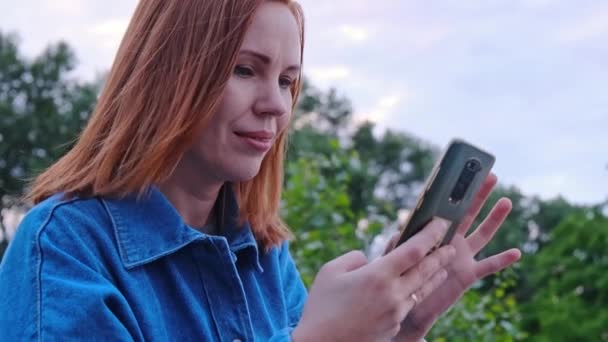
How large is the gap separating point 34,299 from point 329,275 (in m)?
0.49

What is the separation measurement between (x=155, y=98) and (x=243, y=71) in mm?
164

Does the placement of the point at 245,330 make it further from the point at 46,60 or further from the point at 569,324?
the point at 569,324

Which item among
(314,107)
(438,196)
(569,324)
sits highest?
(438,196)

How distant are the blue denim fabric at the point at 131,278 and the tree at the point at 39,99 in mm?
19948

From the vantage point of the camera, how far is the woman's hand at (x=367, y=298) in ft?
5.03

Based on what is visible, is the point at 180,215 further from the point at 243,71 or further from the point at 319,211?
the point at 319,211

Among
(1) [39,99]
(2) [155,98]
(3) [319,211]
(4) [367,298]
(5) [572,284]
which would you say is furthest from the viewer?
(5) [572,284]

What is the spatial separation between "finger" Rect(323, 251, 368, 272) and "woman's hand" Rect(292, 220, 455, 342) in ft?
0.03

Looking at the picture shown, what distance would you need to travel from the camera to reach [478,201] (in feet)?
6.10

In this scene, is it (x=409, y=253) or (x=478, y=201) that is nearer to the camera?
(x=409, y=253)

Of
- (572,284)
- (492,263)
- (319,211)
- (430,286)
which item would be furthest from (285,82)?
(572,284)

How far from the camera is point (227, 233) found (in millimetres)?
1853

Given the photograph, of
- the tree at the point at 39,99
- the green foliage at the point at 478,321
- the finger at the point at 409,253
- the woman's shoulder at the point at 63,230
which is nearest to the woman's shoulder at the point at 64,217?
the woman's shoulder at the point at 63,230

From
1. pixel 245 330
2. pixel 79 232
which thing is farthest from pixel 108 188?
pixel 245 330
